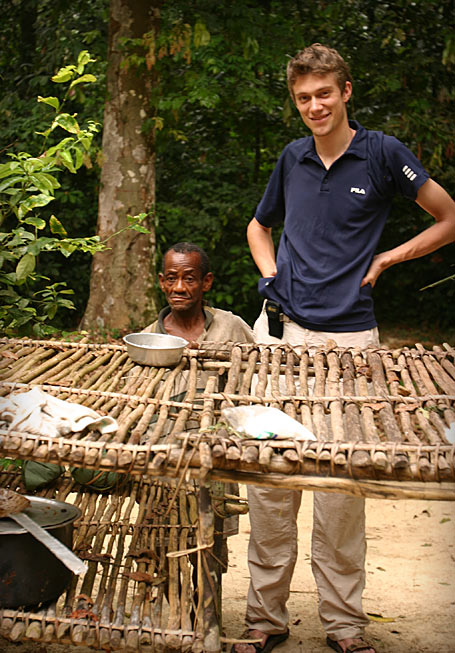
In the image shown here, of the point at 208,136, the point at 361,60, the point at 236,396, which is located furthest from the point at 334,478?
the point at 208,136

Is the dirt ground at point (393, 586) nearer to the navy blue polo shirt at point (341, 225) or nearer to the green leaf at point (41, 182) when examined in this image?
the navy blue polo shirt at point (341, 225)

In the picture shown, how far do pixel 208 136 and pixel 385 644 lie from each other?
6.43 meters

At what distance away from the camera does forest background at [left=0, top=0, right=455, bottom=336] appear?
605 cm

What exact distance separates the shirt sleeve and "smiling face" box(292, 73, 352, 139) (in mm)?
208

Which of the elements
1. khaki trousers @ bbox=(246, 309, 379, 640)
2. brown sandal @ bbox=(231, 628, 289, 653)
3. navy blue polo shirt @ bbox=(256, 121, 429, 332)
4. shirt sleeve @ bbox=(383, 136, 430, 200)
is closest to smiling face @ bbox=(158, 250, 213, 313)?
navy blue polo shirt @ bbox=(256, 121, 429, 332)

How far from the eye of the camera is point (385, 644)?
2.93 m

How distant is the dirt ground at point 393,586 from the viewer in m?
2.93

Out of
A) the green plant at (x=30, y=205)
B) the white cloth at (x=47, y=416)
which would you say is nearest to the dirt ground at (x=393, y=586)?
the white cloth at (x=47, y=416)

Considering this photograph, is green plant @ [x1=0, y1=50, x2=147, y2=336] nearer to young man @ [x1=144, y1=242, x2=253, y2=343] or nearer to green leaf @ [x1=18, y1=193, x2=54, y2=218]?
green leaf @ [x1=18, y1=193, x2=54, y2=218]

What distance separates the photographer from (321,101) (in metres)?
2.58

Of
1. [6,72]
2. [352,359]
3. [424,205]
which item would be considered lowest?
[352,359]

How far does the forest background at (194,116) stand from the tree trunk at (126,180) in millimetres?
10

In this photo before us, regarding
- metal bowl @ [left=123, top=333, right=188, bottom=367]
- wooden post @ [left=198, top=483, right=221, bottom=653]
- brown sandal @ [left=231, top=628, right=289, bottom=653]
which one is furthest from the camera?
brown sandal @ [left=231, top=628, right=289, bottom=653]

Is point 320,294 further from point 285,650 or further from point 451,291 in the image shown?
point 451,291
